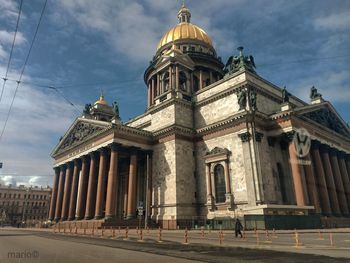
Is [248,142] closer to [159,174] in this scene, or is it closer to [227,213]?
[227,213]

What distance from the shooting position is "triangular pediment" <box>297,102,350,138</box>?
1460 inches

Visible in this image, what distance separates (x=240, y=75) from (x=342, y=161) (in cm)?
2075

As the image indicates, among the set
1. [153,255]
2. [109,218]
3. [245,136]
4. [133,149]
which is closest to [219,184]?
[245,136]

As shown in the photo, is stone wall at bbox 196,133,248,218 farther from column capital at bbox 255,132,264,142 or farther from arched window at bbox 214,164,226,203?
column capital at bbox 255,132,264,142

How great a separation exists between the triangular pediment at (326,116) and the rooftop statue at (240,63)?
8.96m

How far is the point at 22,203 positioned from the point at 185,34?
3609 inches

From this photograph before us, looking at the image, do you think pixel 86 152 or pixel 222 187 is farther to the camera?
pixel 86 152

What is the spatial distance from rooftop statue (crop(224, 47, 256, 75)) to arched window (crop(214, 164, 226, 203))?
1358 centimetres

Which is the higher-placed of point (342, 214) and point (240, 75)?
point (240, 75)

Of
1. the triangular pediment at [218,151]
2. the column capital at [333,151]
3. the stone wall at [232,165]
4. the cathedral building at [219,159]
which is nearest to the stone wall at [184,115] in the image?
the cathedral building at [219,159]

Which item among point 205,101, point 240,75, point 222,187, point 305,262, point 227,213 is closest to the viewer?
point 305,262

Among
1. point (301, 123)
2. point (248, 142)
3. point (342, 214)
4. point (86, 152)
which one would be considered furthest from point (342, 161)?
point (86, 152)

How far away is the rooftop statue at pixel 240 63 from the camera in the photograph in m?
38.8

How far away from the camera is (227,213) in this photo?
32438 mm
